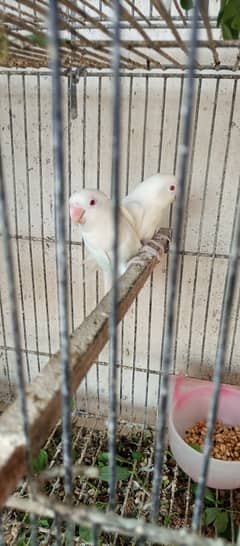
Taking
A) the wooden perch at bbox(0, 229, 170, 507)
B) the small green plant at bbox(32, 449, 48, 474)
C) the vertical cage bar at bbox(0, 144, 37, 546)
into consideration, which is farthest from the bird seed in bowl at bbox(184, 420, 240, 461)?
the vertical cage bar at bbox(0, 144, 37, 546)

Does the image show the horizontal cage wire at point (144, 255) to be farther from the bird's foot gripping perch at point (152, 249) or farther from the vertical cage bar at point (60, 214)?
the vertical cage bar at point (60, 214)

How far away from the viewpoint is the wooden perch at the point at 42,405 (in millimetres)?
294

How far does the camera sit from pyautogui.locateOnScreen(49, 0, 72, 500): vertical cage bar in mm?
226

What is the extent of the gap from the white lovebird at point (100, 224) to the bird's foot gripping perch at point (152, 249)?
2cm

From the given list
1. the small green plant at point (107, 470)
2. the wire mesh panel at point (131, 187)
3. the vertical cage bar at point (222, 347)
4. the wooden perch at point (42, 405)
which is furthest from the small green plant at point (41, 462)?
the vertical cage bar at point (222, 347)

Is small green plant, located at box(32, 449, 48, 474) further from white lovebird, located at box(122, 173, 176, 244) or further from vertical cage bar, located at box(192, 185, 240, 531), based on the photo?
vertical cage bar, located at box(192, 185, 240, 531)

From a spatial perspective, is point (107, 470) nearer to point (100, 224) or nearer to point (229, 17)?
point (100, 224)

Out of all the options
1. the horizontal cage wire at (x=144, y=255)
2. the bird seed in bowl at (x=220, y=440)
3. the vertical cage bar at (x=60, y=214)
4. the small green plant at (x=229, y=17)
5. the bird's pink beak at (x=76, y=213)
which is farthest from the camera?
the bird seed in bowl at (x=220, y=440)

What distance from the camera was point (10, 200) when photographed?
1.09m

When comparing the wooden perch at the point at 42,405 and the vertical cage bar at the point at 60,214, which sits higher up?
the vertical cage bar at the point at 60,214

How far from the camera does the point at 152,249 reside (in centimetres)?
83

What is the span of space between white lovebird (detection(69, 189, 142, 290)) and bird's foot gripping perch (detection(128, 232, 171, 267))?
2 cm

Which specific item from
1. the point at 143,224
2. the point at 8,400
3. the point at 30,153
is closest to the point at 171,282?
the point at 143,224

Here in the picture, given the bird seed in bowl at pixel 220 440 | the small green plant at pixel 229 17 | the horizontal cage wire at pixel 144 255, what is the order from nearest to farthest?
the small green plant at pixel 229 17 → the horizontal cage wire at pixel 144 255 → the bird seed in bowl at pixel 220 440
